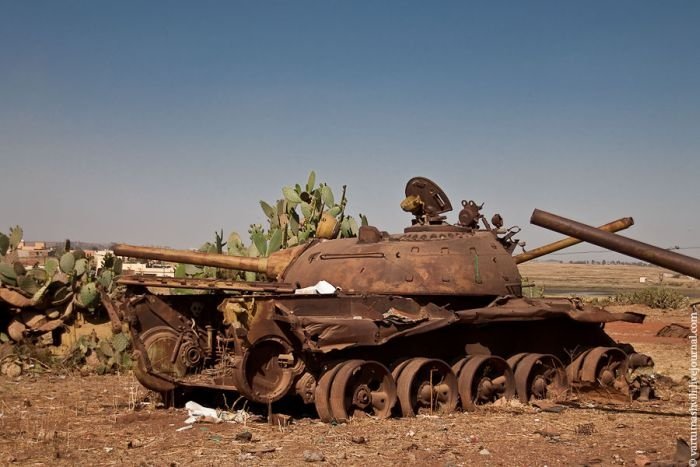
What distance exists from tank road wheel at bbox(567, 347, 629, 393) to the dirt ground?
452 millimetres

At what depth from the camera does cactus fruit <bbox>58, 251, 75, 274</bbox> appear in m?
15.8

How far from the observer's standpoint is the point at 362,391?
9555 millimetres

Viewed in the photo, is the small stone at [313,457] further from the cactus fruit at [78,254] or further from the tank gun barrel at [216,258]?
the cactus fruit at [78,254]

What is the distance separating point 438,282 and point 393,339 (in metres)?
1.34

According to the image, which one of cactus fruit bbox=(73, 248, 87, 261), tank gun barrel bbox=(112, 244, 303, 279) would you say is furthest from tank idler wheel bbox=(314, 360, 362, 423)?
cactus fruit bbox=(73, 248, 87, 261)

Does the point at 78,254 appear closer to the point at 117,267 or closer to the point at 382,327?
the point at 117,267

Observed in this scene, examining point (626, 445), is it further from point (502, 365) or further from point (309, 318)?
point (309, 318)

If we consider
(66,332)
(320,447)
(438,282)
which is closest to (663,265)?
(320,447)

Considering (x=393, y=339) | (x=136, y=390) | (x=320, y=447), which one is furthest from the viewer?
(x=136, y=390)

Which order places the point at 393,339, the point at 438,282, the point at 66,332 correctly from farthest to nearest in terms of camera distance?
the point at 66,332
the point at 438,282
the point at 393,339

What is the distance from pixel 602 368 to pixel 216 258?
19.3 feet

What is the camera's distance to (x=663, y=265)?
18.2 feet

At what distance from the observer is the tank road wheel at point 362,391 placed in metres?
9.25

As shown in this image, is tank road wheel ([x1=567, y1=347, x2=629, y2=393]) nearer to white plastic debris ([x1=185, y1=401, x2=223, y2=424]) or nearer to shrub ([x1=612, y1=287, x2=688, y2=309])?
white plastic debris ([x1=185, y1=401, x2=223, y2=424])
